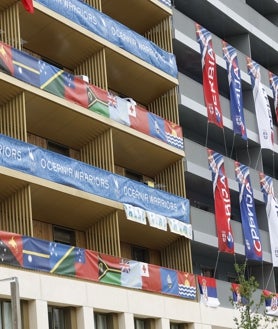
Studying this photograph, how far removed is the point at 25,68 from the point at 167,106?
14342 mm

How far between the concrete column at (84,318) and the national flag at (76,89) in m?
8.43

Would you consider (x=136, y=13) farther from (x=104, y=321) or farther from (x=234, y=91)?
(x=104, y=321)

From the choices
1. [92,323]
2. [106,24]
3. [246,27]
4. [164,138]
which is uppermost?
[246,27]

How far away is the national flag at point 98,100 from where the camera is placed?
46438 mm

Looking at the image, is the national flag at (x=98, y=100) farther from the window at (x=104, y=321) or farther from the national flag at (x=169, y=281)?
the window at (x=104, y=321)

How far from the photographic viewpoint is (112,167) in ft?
157

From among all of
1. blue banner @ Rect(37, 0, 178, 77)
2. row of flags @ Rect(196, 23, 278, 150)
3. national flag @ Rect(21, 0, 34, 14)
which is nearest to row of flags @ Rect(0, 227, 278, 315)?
national flag @ Rect(21, 0, 34, 14)

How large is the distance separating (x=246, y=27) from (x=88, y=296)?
2689cm

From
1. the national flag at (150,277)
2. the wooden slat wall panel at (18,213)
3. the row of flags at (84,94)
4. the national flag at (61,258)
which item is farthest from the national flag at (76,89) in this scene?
the national flag at (150,277)

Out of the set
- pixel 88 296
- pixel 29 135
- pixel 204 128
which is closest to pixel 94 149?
pixel 29 135

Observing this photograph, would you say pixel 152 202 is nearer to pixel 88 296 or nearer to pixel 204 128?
pixel 88 296

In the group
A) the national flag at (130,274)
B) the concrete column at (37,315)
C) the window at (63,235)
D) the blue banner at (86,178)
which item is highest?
→ the blue banner at (86,178)

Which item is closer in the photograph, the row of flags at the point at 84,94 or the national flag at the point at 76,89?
the row of flags at the point at 84,94

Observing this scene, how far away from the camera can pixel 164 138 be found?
52.2 meters
